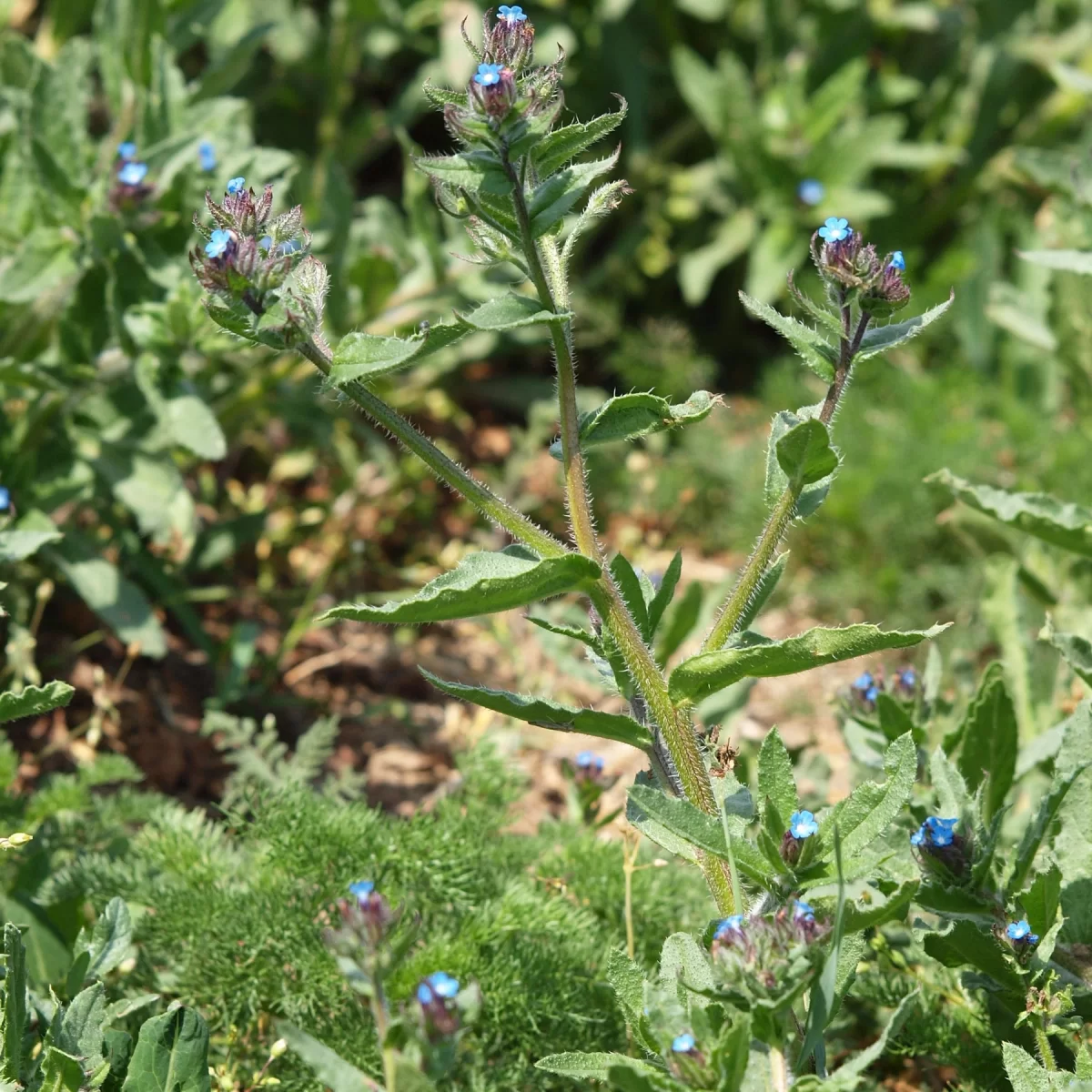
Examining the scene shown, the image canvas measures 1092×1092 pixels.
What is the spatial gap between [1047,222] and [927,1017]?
311 cm

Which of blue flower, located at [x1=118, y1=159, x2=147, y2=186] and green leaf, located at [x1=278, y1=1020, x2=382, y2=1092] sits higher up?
blue flower, located at [x1=118, y1=159, x2=147, y2=186]

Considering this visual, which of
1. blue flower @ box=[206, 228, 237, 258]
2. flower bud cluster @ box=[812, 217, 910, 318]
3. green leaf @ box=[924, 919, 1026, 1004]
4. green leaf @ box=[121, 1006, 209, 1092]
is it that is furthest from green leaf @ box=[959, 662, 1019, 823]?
blue flower @ box=[206, 228, 237, 258]

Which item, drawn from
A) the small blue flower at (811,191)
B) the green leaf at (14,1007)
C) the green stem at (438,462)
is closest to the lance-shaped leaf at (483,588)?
the green stem at (438,462)

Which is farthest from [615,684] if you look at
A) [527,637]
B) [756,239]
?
[756,239]

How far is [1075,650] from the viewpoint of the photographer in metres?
2.50

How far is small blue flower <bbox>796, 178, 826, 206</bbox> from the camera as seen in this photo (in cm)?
460

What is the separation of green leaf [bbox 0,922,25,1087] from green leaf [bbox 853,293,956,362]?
58.1 inches

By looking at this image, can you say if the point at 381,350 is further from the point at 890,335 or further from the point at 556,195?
the point at 890,335

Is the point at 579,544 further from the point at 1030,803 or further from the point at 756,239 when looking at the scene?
the point at 756,239

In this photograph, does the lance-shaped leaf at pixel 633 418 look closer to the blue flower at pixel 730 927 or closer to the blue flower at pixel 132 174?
the blue flower at pixel 730 927

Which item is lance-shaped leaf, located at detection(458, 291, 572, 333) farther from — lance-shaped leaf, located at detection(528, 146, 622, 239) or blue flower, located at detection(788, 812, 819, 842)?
blue flower, located at detection(788, 812, 819, 842)

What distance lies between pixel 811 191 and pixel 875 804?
10.1 ft

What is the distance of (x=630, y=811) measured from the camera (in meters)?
2.08

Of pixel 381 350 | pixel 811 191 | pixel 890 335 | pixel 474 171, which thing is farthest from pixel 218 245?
pixel 811 191
